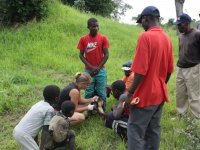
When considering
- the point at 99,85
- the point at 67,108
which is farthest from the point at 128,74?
the point at 67,108

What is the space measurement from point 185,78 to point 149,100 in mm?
1953

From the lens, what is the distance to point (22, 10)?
10750 mm

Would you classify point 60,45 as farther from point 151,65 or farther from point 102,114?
point 151,65

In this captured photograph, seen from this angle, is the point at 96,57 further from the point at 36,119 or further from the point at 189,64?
the point at 36,119

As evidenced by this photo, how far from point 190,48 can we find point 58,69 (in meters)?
4.04

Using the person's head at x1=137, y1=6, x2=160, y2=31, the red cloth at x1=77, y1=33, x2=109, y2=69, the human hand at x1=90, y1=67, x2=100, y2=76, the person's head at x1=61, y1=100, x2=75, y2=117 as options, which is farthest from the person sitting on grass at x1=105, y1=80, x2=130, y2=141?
the person's head at x1=137, y1=6, x2=160, y2=31

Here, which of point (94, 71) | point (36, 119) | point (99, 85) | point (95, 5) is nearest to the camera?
point (36, 119)

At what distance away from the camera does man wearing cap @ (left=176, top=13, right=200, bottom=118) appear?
561 centimetres

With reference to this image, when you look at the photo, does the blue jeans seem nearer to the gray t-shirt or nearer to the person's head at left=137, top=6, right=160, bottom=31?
the gray t-shirt

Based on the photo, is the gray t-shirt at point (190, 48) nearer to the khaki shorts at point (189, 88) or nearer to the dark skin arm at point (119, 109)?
the khaki shorts at point (189, 88)

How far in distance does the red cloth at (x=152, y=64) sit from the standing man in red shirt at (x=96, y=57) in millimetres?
2158

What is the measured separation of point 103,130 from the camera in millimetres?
5738

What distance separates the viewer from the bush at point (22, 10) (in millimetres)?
10656

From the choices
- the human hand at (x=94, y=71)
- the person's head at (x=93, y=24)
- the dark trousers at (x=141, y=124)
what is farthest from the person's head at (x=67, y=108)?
the person's head at (x=93, y=24)
